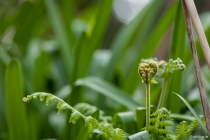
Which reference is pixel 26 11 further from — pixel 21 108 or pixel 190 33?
pixel 190 33

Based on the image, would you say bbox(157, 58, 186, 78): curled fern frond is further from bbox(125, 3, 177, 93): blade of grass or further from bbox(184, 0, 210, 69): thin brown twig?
bbox(125, 3, 177, 93): blade of grass

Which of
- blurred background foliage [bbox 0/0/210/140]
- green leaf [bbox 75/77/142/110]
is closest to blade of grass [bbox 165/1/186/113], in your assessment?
blurred background foliage [bbox 0/0/210/140]

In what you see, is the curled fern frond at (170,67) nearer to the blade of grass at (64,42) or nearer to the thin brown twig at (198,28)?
the thin brown twig at (198,28)

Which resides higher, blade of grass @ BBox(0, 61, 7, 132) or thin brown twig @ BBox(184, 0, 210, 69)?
thin brown twig @ BBox(184, 0, 210, 69)

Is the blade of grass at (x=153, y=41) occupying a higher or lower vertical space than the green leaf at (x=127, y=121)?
higher

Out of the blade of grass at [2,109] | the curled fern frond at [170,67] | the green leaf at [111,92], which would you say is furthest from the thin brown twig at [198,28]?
the blade of grass at [2,109]

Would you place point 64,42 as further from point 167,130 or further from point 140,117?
point 167,130

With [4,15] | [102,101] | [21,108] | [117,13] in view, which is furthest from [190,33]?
[117,13]
